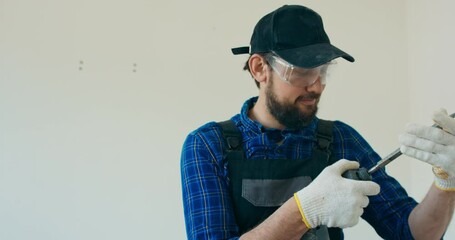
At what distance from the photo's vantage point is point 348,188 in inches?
33.3

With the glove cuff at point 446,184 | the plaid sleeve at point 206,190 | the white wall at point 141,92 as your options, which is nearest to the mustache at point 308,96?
the plaid sleeve at point 206,190

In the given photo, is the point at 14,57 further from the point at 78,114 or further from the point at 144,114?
the point at 144,114

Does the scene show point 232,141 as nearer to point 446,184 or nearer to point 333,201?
point 333,201

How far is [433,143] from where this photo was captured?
2.89 feet

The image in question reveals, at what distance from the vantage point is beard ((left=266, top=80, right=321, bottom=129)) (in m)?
1.09

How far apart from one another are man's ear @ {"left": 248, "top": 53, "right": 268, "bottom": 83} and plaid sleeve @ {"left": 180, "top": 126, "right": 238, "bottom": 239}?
0.21 meters

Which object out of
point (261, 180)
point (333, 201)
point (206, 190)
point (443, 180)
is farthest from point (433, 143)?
point (206, 190)

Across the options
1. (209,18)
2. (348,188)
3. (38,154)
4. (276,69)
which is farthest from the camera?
(209,18)

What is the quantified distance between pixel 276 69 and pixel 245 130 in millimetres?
185

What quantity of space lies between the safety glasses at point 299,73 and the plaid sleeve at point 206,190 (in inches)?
9.4

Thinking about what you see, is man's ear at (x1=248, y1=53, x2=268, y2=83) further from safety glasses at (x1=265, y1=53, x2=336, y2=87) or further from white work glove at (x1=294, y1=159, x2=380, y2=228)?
white work glove at (x1=294, y1=159, x2=380, y2=228)

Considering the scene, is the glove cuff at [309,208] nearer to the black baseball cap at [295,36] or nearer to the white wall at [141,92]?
the black baseball cap at [295,36]

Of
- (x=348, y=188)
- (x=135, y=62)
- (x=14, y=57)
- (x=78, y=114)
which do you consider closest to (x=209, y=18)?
(x=135, y=62)

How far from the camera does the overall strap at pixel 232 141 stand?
41.8 inches
